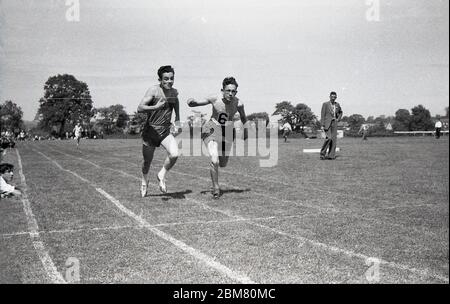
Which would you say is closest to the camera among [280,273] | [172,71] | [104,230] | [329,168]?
[280,273]

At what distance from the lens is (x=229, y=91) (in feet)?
21.8

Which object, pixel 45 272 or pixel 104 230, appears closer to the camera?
pixel 45 272

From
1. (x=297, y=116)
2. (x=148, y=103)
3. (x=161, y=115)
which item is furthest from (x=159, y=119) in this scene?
(x=297, y=116)

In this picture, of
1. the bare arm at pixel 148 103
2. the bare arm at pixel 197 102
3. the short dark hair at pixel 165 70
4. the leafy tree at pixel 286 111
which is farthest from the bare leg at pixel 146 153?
the leafy tree at pixel 286 111

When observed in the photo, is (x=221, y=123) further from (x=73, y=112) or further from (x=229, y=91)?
(x=73, y=112)

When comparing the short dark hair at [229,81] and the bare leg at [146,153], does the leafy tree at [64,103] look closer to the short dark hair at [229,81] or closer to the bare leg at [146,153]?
the bare leg at [146,153]

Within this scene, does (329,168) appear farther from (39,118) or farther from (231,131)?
(39,118)

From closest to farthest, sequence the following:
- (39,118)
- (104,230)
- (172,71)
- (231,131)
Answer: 1. (104,230)
2. (172,71)
3. (39,118)
4. (231,131)

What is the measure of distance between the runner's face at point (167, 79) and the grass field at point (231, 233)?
1749mm

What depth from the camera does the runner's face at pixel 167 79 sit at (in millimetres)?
5668
